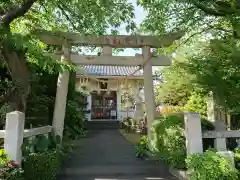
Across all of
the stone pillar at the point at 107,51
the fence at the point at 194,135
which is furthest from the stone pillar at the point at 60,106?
the fence at the point at 194,135

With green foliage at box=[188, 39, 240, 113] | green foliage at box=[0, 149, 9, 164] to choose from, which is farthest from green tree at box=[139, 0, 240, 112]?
green foliage at box=[0, 149, 9, 164]

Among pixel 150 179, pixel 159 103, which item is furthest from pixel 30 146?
pixel 159 103

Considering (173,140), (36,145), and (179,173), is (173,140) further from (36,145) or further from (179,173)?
(36,145)

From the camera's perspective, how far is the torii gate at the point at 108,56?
9.14 metres

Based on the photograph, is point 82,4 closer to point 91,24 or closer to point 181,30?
point 91,24

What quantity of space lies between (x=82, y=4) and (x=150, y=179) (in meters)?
4.82

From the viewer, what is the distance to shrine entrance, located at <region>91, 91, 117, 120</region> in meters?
24.5

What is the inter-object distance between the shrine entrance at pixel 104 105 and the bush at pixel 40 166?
17539 mm

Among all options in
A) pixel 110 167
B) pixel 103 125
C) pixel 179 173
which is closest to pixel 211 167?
pixel 179 173

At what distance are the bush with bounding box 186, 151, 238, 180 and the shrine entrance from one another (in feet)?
61.5

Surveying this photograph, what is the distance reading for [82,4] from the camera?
775cm

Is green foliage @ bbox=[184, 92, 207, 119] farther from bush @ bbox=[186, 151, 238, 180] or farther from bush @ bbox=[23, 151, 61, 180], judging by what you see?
bush @ bbox=[23, 151, 61, 180]

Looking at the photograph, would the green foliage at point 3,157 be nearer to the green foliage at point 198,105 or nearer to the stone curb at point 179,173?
the stone curb at point 179,173

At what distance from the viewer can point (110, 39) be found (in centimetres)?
962
